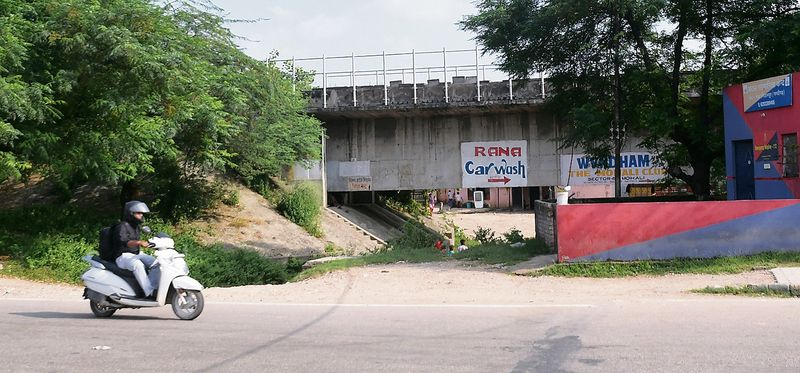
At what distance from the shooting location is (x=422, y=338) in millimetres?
7762

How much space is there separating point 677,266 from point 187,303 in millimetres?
9111

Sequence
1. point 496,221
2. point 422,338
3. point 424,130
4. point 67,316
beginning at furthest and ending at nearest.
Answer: point 496,221, point 424,130, point 67,316, point 422,338

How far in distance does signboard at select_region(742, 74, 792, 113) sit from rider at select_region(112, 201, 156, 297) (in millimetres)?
14910

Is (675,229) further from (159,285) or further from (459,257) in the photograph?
(159,285)

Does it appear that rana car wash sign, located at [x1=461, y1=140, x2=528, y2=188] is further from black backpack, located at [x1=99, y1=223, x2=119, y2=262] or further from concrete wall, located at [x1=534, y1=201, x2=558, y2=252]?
black backpack, located at [x1=99, y1=223, x2=119, y2=262]

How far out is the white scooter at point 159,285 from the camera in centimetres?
901

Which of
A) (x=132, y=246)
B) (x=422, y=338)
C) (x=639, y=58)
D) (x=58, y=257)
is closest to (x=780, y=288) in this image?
(x=422, y=338)

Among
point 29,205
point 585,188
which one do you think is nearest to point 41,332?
point 29,205

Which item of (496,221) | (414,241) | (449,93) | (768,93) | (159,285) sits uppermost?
(449,93)

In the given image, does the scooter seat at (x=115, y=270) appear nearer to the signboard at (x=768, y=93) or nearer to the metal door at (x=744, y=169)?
the signboard at (x=768, y=93)

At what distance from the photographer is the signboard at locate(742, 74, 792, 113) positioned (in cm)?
1695

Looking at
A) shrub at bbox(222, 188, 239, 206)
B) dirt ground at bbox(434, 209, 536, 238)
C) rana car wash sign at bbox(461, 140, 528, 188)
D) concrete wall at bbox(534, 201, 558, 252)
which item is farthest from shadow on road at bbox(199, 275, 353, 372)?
dirt ground at bbox(434, 209, 536, 238)

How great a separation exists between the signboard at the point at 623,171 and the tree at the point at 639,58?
24.8 feet

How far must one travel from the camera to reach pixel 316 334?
26.7 ft
